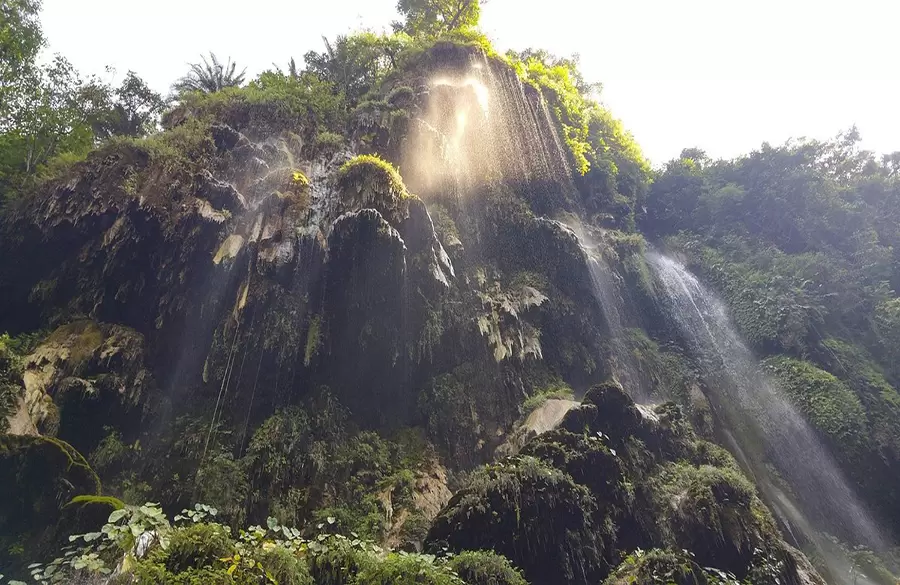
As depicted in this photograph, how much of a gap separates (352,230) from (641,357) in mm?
10237

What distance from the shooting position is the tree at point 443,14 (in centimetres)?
2538

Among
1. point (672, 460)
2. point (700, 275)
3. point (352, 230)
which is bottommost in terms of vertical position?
point (672, 460)

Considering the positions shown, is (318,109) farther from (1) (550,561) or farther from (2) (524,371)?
(1) (550,561)

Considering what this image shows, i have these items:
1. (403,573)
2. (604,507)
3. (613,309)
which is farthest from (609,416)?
(403,573)

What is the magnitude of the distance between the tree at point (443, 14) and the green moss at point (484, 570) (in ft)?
80.5

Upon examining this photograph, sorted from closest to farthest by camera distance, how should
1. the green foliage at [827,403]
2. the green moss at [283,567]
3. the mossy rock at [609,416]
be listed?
the green moss at [283,567]
the mossy rock at [609,416]
the green foliage at [827,403]

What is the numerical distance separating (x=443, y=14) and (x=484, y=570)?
25804 millimetres

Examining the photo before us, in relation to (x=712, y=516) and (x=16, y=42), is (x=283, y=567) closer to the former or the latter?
(x=712, y=516)

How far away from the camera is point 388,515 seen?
34.8 ft

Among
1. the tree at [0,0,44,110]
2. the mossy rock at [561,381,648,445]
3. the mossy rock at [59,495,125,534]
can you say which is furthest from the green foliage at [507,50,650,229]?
the mossy rock at [59,495,125,534]

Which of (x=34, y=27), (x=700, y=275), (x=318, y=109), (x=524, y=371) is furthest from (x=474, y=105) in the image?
(x=34, y=27)

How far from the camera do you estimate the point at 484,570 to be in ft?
24.4

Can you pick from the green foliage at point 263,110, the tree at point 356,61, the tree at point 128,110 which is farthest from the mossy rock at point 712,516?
the tree at point 128,110

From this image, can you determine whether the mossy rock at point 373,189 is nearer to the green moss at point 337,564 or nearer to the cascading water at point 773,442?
the green moss at point 337,564
